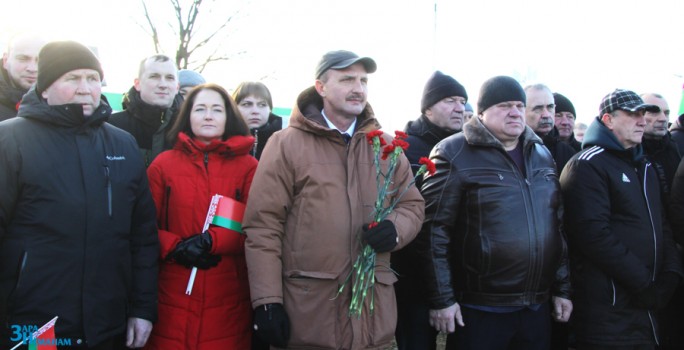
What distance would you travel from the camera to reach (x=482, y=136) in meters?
3.29

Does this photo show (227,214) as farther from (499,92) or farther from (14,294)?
(499,92)

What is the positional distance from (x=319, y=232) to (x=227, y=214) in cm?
61

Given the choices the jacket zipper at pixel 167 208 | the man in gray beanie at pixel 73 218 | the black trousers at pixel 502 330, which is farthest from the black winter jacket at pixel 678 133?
the man in gray beanie at pixel 73 218

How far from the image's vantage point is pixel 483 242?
3.13m

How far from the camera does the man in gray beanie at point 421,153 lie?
371cm

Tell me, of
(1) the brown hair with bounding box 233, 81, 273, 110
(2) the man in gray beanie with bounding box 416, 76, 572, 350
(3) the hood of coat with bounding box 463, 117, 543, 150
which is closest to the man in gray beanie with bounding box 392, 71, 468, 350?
(2) the man in gray beanie with bounding box 416, 76, 572, 350

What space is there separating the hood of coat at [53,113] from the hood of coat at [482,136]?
2127 millimetres

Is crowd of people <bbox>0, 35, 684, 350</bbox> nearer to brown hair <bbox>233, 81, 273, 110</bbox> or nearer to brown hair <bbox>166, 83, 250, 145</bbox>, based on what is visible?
brown hair <bbox>166, 83, 250, 145</bbox>

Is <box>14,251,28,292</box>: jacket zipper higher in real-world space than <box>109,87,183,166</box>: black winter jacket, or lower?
lower

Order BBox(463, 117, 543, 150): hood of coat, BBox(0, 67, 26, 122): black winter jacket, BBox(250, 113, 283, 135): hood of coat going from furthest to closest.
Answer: BBox(250, 113, 283, 135): hood of coat < BBox(0, 67, 26, 122): black winter jacket < BBox(463, 117, 543, 150): hood of coat

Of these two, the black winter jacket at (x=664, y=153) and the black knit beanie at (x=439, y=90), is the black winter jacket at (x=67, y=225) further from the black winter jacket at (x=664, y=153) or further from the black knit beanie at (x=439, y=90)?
the black winter jacket at (x=664, y=153)

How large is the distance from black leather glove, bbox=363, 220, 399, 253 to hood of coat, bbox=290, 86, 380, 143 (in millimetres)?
546

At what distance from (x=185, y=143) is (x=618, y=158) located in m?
2.87

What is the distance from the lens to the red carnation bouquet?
2660 mm
